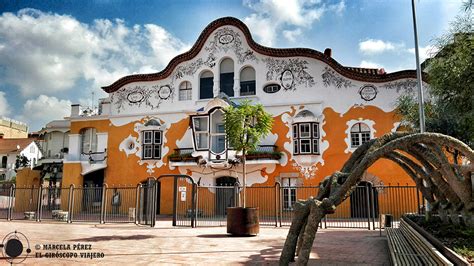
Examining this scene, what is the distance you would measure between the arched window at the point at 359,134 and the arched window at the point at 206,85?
880 cm

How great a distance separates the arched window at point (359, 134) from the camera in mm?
21109

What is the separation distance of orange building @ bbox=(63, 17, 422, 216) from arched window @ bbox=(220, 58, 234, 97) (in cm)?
6

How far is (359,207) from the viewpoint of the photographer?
2041cm

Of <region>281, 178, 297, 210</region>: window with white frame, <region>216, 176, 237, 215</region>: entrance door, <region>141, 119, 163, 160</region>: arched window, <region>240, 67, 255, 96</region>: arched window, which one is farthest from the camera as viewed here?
<region>141, 119, 163, 160</region>: arched window

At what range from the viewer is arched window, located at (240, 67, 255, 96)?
23.5 metres

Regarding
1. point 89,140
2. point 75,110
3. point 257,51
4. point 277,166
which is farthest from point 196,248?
point 75,110

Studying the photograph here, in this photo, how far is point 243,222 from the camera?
497 inches

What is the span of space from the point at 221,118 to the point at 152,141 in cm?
483

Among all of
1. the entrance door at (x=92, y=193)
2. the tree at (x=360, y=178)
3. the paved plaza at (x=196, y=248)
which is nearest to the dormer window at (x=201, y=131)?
the entrance door at (x=92, y=193)

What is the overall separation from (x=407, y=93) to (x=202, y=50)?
12199 millimetres

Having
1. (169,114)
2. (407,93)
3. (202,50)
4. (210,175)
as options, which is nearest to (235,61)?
(202,50)

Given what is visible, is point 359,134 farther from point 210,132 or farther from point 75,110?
point 75,110

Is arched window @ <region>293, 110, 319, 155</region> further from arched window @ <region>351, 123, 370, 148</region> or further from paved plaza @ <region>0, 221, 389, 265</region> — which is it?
paved plaza @ <region>0, 221, 389, 265</region>

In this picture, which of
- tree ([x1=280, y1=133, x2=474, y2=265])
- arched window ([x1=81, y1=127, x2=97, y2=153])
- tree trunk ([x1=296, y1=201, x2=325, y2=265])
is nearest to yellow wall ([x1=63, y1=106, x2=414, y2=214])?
arched window ([x1=81, y1=127, x2=97, y2=153])
